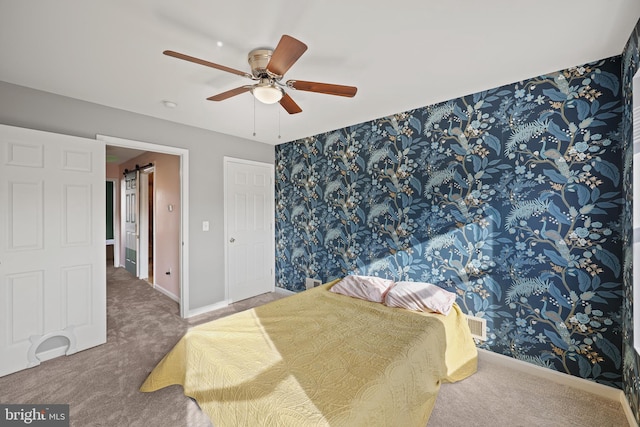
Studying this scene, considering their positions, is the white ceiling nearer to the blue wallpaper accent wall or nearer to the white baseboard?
the blue wallpaper accent wall

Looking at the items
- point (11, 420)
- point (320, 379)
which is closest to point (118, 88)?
point (11, 420)

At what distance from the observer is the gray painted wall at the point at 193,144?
2.44m

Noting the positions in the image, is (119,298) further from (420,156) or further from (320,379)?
(420,156)

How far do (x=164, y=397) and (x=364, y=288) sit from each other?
1845 mm

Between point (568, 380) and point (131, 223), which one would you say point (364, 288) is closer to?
point (568, 380)

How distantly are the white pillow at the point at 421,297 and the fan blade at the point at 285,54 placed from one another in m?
2.07

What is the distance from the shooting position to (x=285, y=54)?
4.78ft

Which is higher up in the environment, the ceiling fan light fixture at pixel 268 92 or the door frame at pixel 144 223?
the ceiling fan light fixture at pixel 268 92

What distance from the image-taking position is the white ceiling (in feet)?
4.84

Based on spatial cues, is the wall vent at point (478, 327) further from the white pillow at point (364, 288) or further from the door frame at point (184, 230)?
the door frame at point (184, 230)

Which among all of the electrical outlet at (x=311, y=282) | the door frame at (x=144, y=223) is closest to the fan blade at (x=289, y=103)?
the electrical outlet at (x=311, y=282)

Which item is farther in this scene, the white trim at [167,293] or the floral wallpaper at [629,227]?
the white trim at [167,293]

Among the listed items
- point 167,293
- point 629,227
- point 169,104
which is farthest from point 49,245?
point 629,227

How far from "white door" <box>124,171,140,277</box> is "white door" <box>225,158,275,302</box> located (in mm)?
2548
